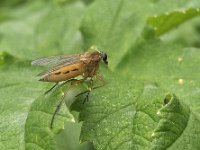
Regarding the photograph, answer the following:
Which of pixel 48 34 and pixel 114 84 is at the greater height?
pixel 114 84

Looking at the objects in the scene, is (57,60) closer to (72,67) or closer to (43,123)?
(72,67)

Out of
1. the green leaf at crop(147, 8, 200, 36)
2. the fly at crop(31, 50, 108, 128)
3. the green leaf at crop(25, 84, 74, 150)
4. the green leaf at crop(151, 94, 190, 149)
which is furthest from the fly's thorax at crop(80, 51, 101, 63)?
the green leaf at crop(151, 94, 190, 149)

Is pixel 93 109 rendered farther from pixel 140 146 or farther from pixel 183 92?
pixel 183 92

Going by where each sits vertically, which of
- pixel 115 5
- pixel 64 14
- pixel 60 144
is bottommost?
pixel 60 144

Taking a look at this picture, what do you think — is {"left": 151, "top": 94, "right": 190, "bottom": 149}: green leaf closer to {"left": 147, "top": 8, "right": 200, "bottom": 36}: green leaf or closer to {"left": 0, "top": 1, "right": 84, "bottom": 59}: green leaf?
{"left": 147, "top": 8, "right": 200, "bottom": 36}: green leaf

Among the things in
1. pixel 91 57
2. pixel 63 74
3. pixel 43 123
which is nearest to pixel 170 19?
pixel 91 57

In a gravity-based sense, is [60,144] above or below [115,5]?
below

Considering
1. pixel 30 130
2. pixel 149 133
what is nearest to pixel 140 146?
pixel 149 133
